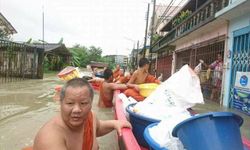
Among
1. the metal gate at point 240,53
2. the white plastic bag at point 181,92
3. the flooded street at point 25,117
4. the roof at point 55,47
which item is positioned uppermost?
the roof at point 55,47

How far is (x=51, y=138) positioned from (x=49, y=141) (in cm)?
3

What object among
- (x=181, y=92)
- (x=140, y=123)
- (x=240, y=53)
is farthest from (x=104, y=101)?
(x=181, y=92)

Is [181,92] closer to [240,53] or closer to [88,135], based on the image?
[88,135]

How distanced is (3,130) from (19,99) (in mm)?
4723

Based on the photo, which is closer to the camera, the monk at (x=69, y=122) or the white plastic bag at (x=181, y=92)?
the monk at (x=69, y=122)

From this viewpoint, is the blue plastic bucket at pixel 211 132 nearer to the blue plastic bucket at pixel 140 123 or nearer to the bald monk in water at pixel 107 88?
the blue plastic bucket at pixel 140 123

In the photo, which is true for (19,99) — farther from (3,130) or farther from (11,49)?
(11,49)

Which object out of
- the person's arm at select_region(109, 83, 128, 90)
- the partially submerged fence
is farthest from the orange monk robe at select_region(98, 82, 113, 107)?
the partially submerged fence

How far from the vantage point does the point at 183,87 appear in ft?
12.7

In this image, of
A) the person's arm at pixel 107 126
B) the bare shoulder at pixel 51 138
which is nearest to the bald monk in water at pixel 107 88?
the person's arm at pixel 107 126

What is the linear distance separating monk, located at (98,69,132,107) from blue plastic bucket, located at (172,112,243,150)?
17.6 feet

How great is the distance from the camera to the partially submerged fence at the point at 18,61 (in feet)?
62.0

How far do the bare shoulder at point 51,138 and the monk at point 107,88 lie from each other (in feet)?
17.6

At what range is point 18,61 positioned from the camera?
20.5m
